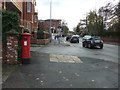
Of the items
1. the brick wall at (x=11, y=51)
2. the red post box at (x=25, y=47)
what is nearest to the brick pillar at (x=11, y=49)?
the brick wall at (x=11, y=51)

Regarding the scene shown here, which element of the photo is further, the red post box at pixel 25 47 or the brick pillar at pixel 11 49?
the red post box at pixel 25 47

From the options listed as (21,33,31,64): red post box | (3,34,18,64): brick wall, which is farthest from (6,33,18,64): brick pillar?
(21,33,31,64): red post box

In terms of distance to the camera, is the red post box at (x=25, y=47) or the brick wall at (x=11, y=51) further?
the red post box at (x=25, y=47)

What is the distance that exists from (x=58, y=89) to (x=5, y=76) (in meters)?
2.16

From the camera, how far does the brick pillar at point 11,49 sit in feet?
23.6

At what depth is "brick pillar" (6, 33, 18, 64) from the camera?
720 cm

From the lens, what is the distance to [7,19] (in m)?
7.58

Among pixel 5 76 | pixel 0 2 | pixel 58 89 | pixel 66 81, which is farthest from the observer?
pixel 0 2

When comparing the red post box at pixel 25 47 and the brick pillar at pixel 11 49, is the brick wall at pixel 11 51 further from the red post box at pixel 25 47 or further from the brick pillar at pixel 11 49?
the red post box at pixel 25 47

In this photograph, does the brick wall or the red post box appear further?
the red post box

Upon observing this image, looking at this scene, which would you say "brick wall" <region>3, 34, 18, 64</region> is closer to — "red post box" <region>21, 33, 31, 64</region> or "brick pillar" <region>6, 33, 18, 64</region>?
"brick pillar" <region>6, 33, 18, 64</region>

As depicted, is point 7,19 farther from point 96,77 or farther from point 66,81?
point 96,77

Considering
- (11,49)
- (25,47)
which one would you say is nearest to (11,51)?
(11,49)

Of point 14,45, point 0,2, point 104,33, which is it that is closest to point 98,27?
point 104,33
